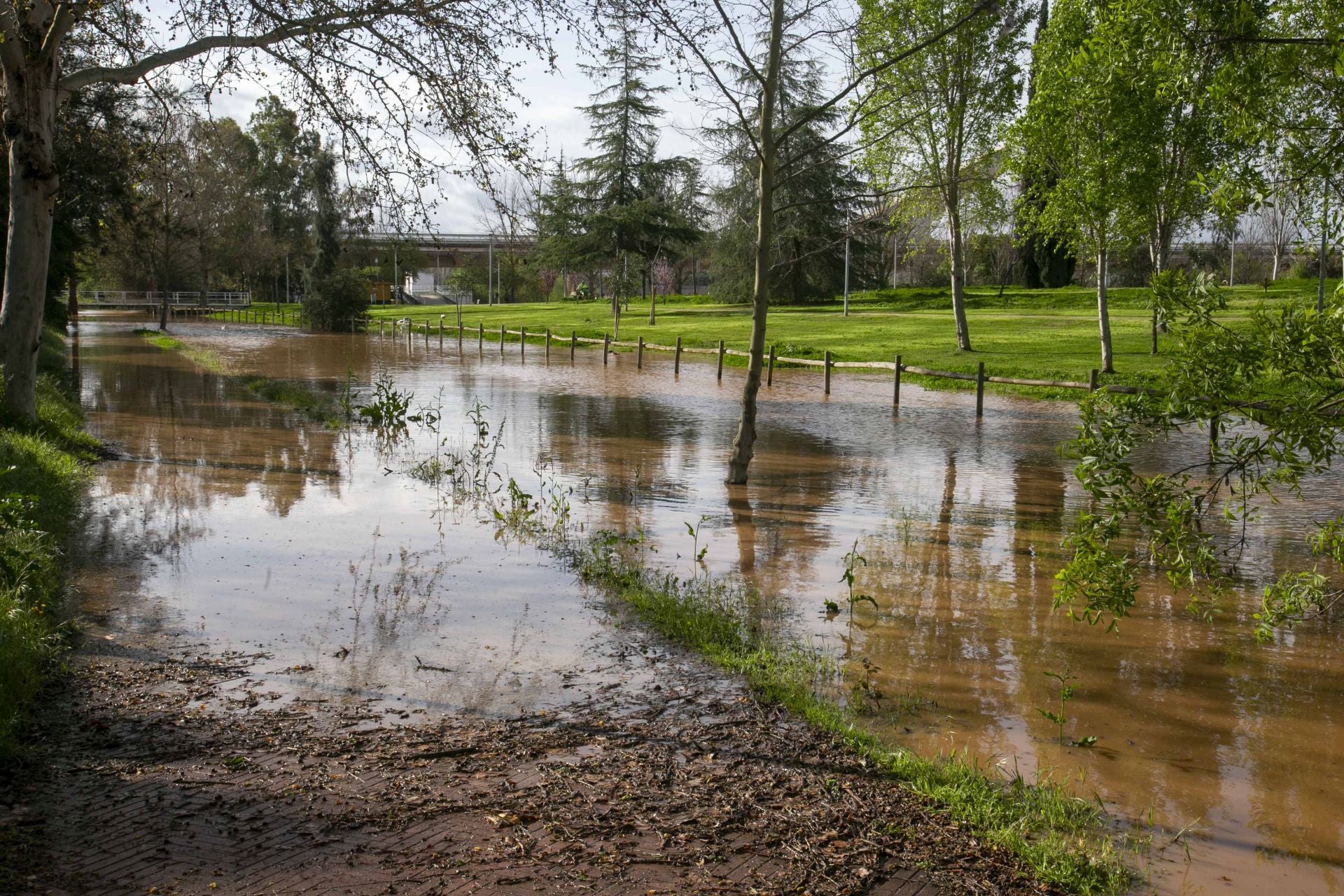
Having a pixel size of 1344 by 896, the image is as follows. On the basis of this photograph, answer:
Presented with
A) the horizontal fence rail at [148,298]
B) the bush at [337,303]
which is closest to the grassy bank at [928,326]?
the bush at [337,303]

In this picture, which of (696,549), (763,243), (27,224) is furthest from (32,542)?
(763,243)

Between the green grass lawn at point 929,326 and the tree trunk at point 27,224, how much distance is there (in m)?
19.4

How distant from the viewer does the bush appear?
2143 inches

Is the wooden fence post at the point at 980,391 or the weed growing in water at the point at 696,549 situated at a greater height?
the wooden fence post at the point at 980,391

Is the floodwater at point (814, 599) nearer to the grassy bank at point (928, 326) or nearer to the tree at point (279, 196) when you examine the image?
the grassy bank at point (928, 326)

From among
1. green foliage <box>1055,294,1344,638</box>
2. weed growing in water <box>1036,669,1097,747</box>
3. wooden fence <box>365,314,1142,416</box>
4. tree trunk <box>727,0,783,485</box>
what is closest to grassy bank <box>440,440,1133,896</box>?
weed growing in water <box>1036,669,1097,747</box>

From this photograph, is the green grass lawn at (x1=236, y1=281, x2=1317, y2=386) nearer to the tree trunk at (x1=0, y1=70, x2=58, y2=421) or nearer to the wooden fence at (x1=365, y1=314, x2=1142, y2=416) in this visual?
the wooden fence at (x1=365, y1=314, x2=1142, y2=416)

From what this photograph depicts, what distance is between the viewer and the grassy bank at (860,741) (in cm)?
471

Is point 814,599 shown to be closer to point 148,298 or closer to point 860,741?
point 860,741

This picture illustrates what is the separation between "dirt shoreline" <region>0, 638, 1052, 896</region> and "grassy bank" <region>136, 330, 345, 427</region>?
44.1ft

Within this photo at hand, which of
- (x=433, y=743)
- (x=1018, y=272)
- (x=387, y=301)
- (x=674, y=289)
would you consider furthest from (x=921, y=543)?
(x=387, y=301)

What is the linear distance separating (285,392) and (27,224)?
1121 centimetres

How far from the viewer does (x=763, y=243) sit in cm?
1270

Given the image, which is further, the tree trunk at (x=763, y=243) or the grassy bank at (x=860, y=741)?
the tree trunk at (x=763, y=243)
